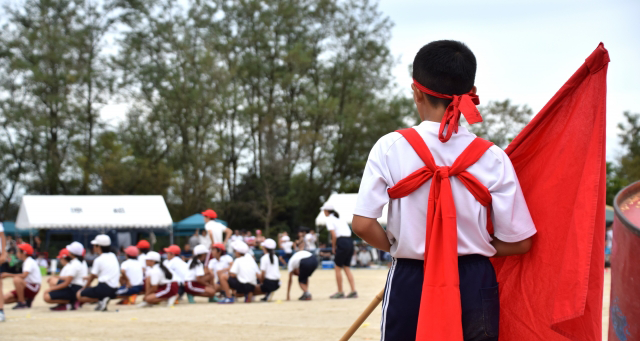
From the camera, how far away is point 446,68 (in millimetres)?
2471

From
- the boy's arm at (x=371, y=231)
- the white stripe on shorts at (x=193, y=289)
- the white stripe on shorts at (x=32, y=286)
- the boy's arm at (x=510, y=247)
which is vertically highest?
the boy's arm at (x=371, y=231)

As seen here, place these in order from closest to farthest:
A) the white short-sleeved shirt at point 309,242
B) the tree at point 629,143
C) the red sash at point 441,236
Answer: the red sash at point 441,236
the white short-sleeved shirt at point 309,242
the tree at point 629,143

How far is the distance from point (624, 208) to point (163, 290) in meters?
10.1

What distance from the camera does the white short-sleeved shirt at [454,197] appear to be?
7.78 feet

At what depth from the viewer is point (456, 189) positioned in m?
2.37

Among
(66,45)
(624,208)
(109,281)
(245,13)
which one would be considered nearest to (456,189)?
(624,208)

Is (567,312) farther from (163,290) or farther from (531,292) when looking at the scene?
(163,290)

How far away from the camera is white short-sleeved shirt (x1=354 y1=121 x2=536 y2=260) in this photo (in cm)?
237

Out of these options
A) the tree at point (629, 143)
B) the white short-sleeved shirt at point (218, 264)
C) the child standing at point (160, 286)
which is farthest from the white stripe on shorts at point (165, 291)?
the tree at point (629, 143)

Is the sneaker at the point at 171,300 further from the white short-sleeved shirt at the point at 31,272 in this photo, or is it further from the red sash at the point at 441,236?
the red sash at the point at 441,236

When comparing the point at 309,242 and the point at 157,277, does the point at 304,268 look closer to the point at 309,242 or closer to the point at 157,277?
the point at 157,277

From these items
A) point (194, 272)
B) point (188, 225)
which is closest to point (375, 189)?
point (194, 272)

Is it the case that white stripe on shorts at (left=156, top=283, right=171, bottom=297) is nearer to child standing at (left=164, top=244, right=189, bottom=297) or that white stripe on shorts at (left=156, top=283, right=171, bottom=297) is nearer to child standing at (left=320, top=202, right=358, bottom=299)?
child standing at (left=164, top=244, right=189, bottom=297)

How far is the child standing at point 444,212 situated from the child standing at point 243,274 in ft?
33.2
